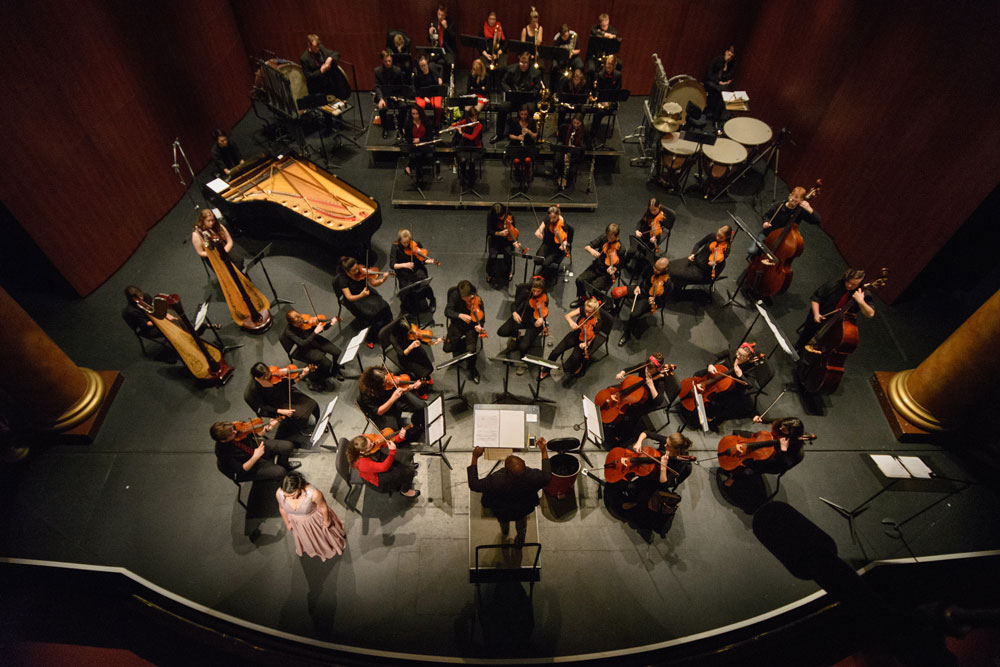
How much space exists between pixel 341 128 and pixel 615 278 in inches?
241

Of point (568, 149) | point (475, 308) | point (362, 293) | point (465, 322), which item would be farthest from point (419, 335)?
point (568, 149)

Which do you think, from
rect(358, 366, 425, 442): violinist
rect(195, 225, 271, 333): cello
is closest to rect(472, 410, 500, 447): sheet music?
rect(358, 366, 425, 442): violinist

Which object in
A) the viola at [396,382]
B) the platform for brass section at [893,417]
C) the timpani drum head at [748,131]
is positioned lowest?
the platform for brass section at [893,417]

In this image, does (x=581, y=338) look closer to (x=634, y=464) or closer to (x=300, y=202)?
(x=634, y=464)

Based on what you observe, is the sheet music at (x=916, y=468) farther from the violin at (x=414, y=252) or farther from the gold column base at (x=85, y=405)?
the gold column base at (x=85, y=405)

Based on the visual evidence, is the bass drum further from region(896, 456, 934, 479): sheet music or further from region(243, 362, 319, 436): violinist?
region(243, 362, 319, 436): violinist

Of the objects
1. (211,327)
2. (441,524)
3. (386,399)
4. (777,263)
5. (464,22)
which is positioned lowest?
(441,524)

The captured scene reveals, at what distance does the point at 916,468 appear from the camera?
4465mm

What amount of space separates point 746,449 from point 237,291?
5604mm

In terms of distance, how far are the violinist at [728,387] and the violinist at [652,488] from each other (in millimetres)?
840

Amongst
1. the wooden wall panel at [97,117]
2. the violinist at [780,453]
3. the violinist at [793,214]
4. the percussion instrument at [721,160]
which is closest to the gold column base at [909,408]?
the violinist at [780,453]

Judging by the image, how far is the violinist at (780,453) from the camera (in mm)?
4484

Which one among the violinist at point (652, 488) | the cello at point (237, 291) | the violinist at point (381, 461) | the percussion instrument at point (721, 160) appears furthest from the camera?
the percussion instrument at point (721, 160)

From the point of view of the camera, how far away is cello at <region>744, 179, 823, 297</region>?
613cm
